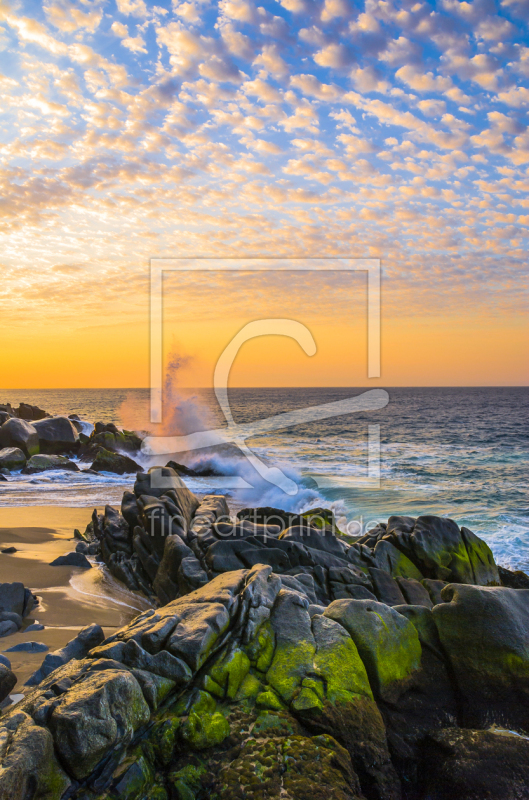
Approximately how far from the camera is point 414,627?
647cm

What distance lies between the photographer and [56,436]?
33.2 m

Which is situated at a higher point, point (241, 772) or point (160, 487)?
point (160, 487)

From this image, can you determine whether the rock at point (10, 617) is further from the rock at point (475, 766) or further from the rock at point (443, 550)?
the rock at point (443, 550)

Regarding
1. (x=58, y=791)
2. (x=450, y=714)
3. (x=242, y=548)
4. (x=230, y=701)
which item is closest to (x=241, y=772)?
(x=230, y=701)

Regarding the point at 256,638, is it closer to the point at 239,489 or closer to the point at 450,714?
the point at 450,714

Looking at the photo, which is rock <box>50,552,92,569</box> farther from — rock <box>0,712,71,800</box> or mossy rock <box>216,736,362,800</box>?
mossy rock <box>216,736,362,800</box>

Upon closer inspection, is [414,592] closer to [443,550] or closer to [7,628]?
[443,550]

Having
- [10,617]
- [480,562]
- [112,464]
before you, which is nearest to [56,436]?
[112,464]

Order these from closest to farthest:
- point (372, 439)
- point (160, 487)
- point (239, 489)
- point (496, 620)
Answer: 1. point (496, 620)
2. point (160, 487)
3. point (239, 489)
4. point (372, 439)

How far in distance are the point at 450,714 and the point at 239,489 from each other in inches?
721

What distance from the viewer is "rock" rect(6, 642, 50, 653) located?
693 centimetres

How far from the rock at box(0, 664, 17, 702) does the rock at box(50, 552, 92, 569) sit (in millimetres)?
5639

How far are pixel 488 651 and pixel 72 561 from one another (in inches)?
352

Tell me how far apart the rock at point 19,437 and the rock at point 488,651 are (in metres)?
28.4
